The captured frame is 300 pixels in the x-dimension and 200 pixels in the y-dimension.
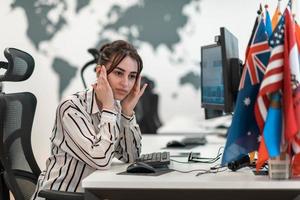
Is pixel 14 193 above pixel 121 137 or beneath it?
beneath

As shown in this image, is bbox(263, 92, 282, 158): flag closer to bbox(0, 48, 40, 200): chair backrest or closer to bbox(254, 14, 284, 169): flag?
bbox(254, 14, 284, 169): flag

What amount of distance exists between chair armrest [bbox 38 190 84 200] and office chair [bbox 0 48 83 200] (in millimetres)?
242

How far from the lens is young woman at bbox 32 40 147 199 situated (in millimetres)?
1745

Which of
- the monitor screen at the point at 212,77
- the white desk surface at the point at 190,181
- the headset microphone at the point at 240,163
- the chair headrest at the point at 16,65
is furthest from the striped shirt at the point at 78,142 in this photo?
the monitor screen at the point at 212,77

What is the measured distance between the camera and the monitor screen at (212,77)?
92.8 inches

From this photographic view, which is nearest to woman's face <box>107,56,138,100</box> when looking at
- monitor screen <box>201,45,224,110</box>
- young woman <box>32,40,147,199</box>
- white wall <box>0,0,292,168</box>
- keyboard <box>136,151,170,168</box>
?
young woman <box>32,40,147,199</box>

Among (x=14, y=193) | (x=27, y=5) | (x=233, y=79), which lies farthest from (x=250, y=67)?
(x=27, y=5)

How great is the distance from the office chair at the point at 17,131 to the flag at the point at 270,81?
3.45 feet

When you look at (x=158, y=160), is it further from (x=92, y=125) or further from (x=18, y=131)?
(x=18, y=131)

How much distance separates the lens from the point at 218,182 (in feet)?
4.73

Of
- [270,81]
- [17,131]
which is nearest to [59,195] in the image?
[17,131]

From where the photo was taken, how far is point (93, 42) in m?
4.76

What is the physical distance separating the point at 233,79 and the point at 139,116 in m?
2.74

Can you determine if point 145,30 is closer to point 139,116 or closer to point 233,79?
point 139,116
